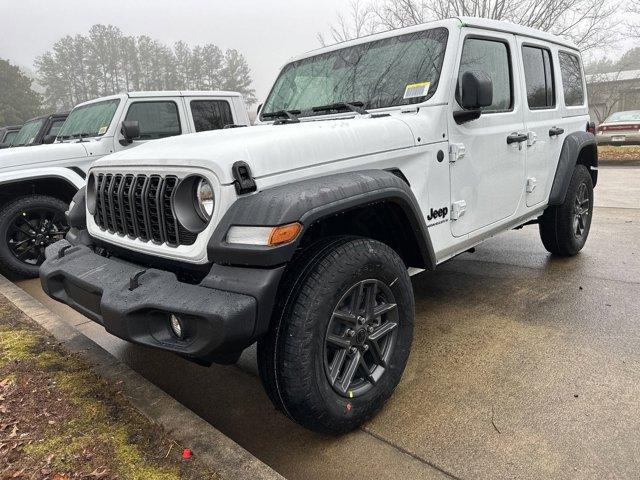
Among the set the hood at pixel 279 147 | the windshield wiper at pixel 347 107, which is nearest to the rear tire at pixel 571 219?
the windshield wiper at pixel 347 107

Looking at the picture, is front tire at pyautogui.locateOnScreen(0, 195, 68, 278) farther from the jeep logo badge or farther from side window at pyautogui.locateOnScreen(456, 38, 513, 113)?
side window at pyautogui.locateOnScreen(456, 38, 513, 113)

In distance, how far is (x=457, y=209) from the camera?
3035 mm

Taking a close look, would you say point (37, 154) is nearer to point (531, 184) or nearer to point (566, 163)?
point (531, 184)

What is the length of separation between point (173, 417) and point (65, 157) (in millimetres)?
4246

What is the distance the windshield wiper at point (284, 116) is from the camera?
3.25 m

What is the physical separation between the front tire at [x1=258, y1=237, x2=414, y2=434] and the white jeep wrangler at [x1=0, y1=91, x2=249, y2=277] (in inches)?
166

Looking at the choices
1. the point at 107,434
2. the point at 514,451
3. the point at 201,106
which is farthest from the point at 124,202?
the point at 201,106

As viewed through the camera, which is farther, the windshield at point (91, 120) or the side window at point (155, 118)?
the side window at point (155, 118)

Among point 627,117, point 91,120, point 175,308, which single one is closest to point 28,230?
point 91,120

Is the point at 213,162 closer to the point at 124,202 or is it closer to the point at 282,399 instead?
the point at 124,202

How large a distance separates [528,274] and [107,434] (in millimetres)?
3752

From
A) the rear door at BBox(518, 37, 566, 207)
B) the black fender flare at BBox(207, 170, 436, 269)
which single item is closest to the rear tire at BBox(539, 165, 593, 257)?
the rear door at BBox(518, 37, 566, 207)

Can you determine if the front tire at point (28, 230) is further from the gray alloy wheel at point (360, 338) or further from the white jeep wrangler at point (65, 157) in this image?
the gray alloy wheel at point (360, 338)

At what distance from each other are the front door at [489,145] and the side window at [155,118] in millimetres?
4280
